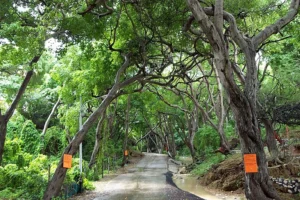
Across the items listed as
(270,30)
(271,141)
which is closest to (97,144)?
(271,141)

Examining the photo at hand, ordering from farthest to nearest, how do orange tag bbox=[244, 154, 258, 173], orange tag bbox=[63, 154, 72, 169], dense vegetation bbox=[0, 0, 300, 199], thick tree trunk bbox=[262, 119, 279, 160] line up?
thick tree trunk bbox=[262, 119, 279, 160]
orange tag bbox=[63, 154, 72, 169]
dense vegetation bbox=[0, 0, 300, 199]
orange tag bbox=[244, 154, 258, 173]

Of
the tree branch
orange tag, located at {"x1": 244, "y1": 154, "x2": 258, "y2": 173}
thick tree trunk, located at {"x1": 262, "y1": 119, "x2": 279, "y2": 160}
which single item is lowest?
orange tag, located at {"x1": 244, "y1": 154, "x2": 258, "y2": 173}

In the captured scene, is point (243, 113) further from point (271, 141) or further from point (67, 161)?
point (67, 161)

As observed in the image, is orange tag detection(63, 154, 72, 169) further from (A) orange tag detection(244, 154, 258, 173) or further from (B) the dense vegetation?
(A) orange tag detection(244, 154, 258, 173)

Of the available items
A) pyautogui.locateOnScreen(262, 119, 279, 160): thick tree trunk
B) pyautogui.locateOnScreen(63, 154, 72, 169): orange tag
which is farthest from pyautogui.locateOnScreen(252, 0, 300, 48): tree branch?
pyautogui.locateOnScreen(63, 154, 72, 169): orange tag

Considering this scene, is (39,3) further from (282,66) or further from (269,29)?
(282,66)

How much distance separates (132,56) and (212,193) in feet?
24.4

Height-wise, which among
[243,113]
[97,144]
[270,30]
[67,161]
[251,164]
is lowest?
[251,164]

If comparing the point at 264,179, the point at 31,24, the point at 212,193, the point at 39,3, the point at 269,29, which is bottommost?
the point at 212,193

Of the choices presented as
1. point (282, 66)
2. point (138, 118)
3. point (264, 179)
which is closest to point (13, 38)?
point (264, 179)

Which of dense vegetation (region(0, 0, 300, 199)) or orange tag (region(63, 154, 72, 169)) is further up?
dense vegetation (region(0, 0, 300, 199))

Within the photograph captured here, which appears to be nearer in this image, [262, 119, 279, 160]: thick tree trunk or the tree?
the tree

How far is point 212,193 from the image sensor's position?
47.5ft

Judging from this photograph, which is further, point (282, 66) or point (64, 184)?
point (282, 66)
